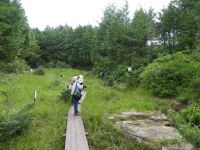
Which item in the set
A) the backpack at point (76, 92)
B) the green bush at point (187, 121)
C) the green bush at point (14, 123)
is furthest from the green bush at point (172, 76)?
the green bush at point (14, 123)

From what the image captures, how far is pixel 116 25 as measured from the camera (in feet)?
117

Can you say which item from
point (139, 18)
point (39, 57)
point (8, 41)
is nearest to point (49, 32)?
point (39, 57)

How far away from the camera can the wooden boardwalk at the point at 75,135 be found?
388 inches

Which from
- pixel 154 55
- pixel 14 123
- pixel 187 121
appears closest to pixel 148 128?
pixel 187 121

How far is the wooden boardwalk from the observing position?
986cm

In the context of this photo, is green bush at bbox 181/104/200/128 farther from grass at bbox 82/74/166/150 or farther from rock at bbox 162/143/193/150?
rock at bbox 162/143/193/150

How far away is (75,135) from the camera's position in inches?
440

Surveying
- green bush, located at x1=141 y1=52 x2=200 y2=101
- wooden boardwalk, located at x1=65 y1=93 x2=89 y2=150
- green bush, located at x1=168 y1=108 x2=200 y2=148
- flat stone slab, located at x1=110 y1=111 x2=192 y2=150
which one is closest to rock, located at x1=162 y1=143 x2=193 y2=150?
flat stone slab, located at x1=110 y1=111 x2=192 y2=150

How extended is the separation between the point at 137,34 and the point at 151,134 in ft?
65.1

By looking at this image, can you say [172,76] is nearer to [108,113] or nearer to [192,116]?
[108,113]

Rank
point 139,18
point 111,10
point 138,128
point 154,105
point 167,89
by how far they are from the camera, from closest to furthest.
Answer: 1. point 138,128
2. point 154,105
3. point 167,89
4. point 139,18
5. point 111,10

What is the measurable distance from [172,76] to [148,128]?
8473mm

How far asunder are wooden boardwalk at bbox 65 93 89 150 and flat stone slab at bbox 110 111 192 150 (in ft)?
4.81

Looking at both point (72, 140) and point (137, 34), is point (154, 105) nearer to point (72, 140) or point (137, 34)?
point (72, 140)
